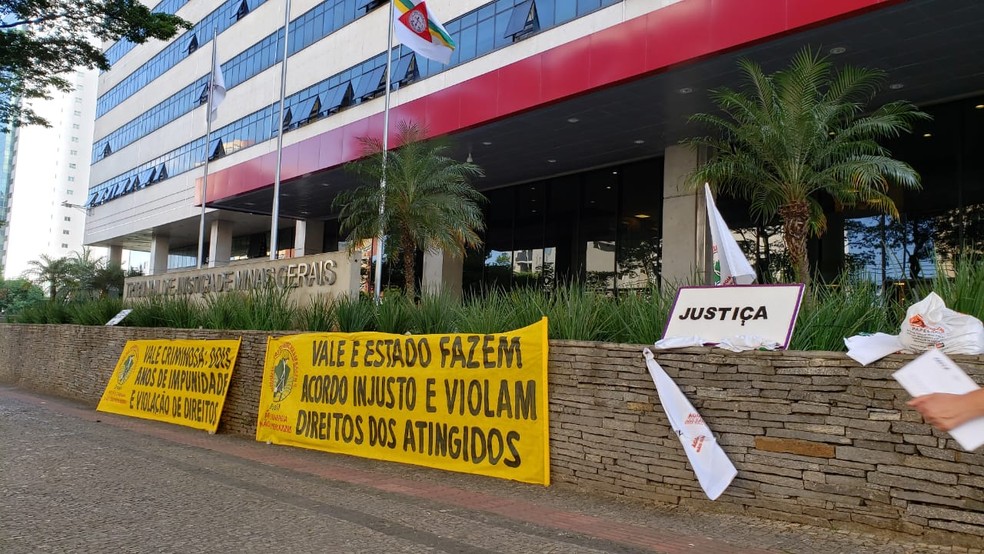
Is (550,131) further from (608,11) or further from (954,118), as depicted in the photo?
(954,118)

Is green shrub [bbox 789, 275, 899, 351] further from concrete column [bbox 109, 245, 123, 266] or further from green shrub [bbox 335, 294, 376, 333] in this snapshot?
concrete column [bbox 109, 245, 123, 266]

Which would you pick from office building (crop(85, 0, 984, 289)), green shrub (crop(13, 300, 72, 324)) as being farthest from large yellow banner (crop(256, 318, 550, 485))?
green shrub (crop(13, 300, 72, 324))

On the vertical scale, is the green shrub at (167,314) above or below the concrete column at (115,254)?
below

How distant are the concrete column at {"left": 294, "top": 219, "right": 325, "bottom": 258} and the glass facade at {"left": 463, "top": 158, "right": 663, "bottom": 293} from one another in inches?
411

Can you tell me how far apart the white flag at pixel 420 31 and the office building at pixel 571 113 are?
3.98 ft

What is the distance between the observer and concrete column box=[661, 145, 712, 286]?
1803cm

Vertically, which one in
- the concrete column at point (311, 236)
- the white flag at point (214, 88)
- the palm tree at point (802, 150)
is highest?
the white flag at point (214, 88)

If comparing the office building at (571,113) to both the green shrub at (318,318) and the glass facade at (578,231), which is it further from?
the green shrub at (318,318)

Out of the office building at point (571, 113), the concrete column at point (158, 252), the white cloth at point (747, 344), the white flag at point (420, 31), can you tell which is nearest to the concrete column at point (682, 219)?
the office building at point (571, 113)

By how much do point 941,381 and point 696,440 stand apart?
3494mm

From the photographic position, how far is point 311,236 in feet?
112

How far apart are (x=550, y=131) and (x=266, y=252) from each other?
27685 millimetres

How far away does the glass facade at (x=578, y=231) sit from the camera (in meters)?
20.8

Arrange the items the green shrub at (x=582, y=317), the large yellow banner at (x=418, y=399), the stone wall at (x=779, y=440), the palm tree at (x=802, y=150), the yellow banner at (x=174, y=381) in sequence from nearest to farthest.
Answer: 1. the stone wall at (x=779, y=440)
2. the large yellow banner at (x=418, y=399)
3. the green shrub at (x=582, y=317)
4. the palm tree at (x=802, y=150)
5. the yellow banner at (x=174, y=381)
